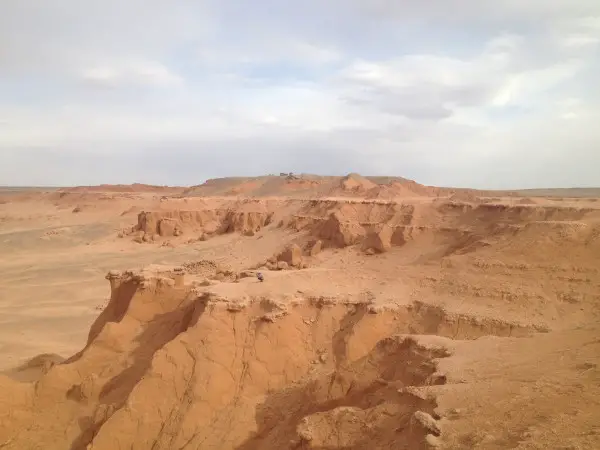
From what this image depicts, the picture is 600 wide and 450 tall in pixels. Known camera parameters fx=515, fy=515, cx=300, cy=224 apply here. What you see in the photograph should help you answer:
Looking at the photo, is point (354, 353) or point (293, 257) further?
point (293, 257)

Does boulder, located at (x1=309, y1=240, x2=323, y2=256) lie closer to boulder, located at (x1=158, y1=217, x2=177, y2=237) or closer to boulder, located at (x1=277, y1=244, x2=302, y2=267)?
boulder, located at (x1=277, y1=244, x2=302, y2=267)

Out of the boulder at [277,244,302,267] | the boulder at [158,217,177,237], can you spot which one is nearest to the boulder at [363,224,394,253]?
the boulder at [277,244,302,267]

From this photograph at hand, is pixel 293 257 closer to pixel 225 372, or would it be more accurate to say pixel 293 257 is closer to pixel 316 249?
pixel 316 249

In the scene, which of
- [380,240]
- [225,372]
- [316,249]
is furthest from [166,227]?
[225,372]

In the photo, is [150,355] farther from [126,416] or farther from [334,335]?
[334,335]

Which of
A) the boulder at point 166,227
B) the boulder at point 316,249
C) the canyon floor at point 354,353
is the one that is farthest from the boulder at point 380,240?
the boulder at point 166,227

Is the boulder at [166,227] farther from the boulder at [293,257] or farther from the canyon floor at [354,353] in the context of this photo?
the boulder at [293,257]
